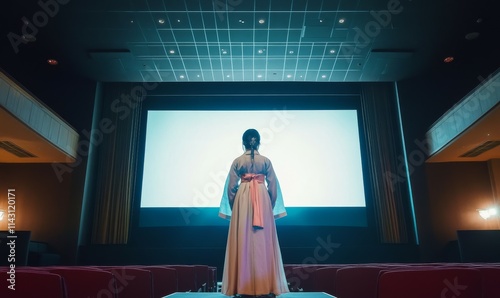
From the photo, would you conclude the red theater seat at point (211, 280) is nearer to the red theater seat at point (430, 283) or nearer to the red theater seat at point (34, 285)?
the red theater seat at point (34, 285)

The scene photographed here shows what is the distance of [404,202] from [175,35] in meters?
6.32

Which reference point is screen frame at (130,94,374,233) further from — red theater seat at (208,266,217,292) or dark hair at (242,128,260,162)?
dark hair at (242,128,260,162)

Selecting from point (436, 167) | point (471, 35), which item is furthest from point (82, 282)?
point (436, 167)

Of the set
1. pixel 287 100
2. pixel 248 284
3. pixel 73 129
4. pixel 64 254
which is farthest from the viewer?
pixel 287 100

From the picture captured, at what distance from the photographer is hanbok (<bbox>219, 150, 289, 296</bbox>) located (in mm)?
2641

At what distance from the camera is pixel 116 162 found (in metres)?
8.52

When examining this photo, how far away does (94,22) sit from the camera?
677 centimetres

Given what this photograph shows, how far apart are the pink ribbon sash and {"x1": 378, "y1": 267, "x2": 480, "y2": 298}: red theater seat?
1.39 meters

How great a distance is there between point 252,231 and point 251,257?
0.19m

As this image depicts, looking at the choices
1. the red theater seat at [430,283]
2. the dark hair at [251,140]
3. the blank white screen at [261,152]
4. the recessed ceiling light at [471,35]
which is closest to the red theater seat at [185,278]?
the dark hair at [251,140]

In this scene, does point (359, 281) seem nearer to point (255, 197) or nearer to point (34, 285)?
point (255, 197)

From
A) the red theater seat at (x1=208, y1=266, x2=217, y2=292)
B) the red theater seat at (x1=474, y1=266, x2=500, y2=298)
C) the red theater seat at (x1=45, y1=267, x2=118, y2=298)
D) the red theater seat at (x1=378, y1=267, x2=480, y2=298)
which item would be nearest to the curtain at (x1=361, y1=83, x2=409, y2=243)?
the red theater seat at (x1=208, y1=266, x2=217, y2=292)

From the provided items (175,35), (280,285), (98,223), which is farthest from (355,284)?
(98,223)

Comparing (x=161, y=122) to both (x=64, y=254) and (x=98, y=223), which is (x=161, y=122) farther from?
(x=64, y=254)
